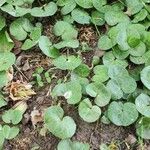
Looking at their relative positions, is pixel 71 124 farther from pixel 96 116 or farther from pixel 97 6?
pixel 97 6

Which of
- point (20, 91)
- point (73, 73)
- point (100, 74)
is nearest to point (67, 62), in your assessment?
point (73, 73)

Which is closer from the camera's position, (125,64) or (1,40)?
(125,64)

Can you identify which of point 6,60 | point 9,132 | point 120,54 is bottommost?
point 9,132

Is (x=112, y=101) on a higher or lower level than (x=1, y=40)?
higher

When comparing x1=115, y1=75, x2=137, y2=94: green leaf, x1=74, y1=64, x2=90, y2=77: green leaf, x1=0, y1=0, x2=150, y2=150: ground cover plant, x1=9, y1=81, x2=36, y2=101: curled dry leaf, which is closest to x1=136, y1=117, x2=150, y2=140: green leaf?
x1=0, y1=0, x2=150, y2=150: ground cover plant

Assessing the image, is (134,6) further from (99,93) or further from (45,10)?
(99,93)

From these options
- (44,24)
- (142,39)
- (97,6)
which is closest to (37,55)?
(44,24)
